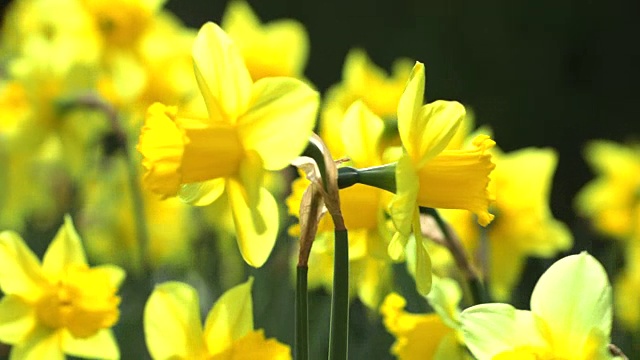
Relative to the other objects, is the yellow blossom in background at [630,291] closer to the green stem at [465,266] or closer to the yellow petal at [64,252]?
the green stem at [465,266]

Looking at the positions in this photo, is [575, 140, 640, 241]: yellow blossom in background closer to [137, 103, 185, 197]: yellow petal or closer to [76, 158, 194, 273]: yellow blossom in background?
[76, 158, 194, 273]: yellow blossom in background

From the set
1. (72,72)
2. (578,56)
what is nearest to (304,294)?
(72,72)

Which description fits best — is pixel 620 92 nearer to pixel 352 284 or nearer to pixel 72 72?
pixel 72 72

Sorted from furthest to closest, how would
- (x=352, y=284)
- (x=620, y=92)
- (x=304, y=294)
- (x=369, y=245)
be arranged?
(x=620, y=92) → (x=352, y=284) → (x=369, y=245) → (x=304, y=294)

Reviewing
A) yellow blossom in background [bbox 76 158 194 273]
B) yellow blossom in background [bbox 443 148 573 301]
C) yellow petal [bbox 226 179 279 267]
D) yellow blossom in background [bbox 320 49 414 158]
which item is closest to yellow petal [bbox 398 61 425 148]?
yellow petal [bbox 226 179 279 267]

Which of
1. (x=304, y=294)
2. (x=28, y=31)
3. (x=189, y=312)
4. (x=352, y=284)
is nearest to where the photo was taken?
(x=304, y=294)

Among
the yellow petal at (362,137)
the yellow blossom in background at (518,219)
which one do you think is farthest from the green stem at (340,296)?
the yellow blossom in background at (518,219)

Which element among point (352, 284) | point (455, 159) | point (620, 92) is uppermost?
point (455, 159)

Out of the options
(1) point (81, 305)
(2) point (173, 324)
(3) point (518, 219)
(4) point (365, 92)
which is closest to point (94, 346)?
(1) point (81, 305)
